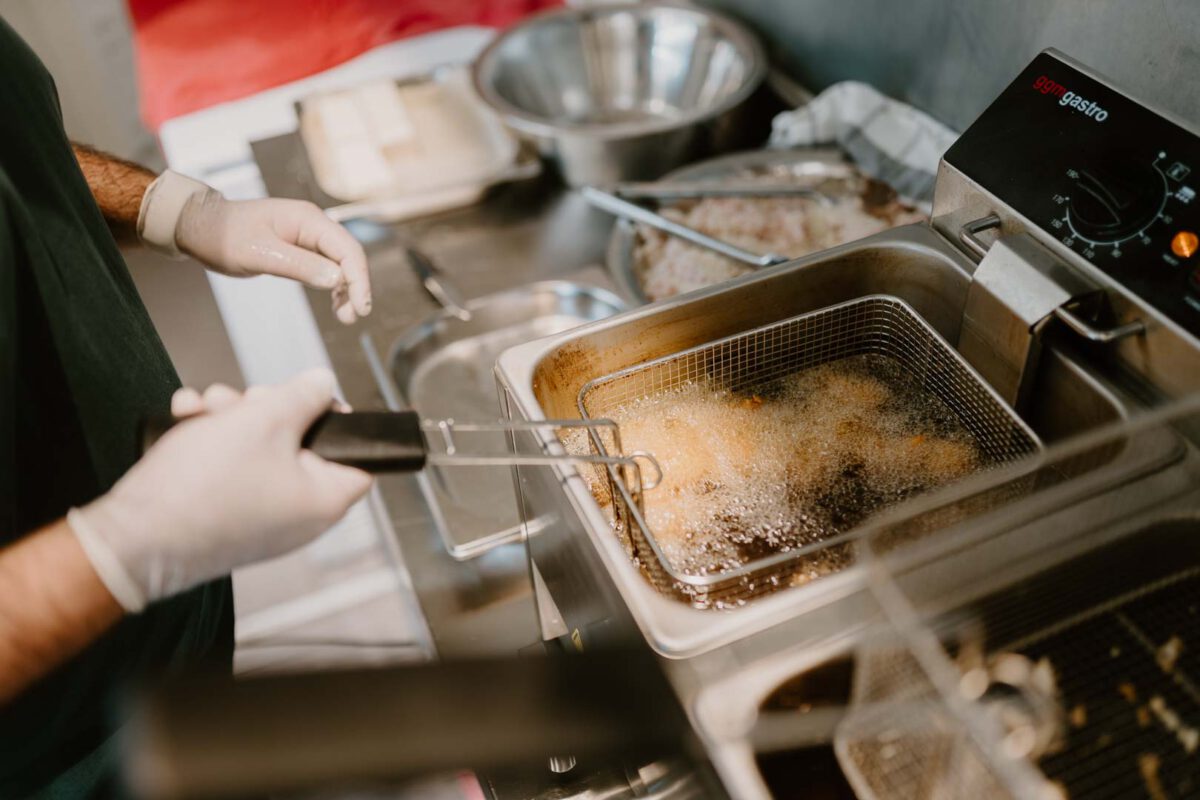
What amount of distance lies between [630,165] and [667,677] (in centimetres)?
129

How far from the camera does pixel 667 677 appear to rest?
646 mm

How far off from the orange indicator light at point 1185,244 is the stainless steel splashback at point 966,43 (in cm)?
13

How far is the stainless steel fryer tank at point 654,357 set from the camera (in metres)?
0.72

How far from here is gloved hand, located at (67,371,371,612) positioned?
2.50 ft

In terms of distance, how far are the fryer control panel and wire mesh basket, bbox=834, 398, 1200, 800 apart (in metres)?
0.17

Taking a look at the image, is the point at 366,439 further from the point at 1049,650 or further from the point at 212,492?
the point at 1049,650

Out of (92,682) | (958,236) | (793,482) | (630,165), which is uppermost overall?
(958,236)

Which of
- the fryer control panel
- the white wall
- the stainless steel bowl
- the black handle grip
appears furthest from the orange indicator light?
the white wall

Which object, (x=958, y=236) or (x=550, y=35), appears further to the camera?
(x=550, y=35)

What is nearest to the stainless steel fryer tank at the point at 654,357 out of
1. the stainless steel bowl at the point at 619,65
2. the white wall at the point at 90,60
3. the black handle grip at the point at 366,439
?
the black handle grip at the point at 366,439

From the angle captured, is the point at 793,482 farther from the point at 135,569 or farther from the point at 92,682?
the point at 92,682

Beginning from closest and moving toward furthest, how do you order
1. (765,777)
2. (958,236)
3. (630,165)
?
(765,777)
(958,236)
(630,165)

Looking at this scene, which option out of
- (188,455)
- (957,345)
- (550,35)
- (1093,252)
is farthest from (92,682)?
(550,35)

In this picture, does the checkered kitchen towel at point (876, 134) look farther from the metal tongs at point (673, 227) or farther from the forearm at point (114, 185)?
the forearm at point (114, 185)
